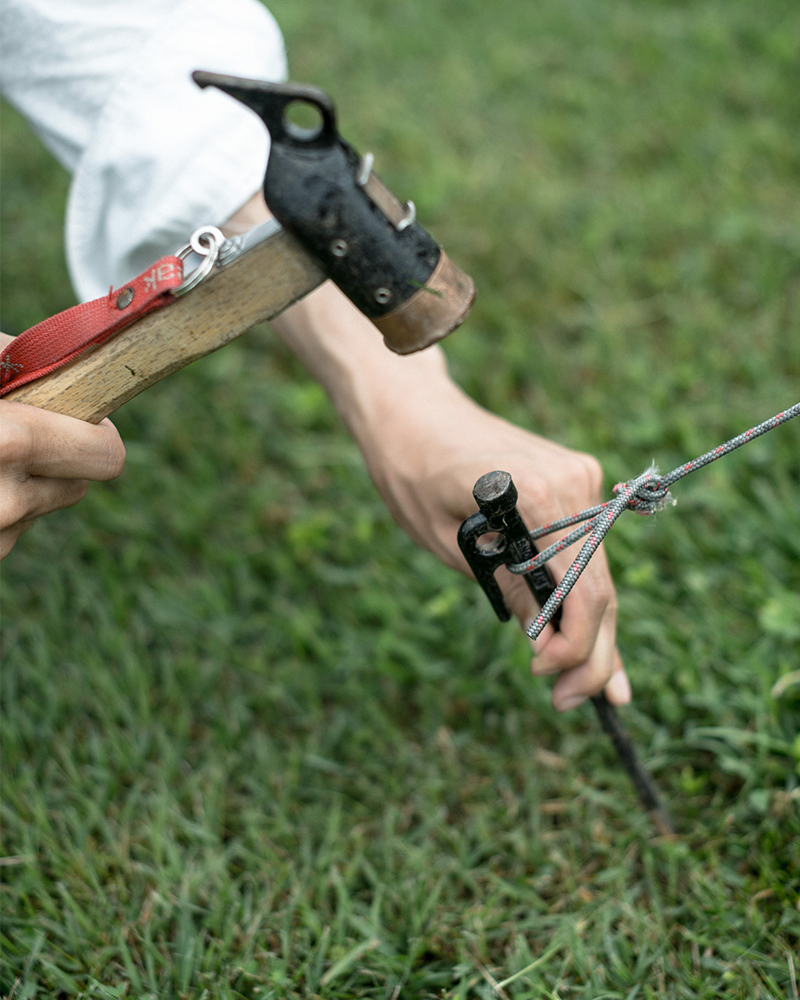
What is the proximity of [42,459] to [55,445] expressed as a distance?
3 cm

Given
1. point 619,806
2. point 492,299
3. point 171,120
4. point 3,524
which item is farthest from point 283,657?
point 492,299

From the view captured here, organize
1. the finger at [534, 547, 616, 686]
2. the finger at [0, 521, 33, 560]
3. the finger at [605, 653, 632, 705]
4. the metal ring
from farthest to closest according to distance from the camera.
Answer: the finger at [605, 653, 632, 705] → the finger at [534, 547, 616, 686] → the finger at [0, 521, 33, 560] → the metal ring

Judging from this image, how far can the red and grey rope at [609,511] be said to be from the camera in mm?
1418

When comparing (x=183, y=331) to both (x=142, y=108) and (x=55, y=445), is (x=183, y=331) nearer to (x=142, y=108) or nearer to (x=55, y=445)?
(x=55, y=445)

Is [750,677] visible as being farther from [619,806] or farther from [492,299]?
[492,299]

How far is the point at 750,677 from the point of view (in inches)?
85.2

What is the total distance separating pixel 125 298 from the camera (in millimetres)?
1415

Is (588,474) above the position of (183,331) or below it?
below

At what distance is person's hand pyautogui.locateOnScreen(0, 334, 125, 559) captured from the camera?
4.62ft

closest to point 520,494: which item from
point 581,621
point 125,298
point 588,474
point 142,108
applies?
point 588,474

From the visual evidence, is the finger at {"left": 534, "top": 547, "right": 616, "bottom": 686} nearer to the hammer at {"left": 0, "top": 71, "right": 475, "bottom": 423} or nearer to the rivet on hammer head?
the hammer at {"left": 0, "top": 71, "right": 475, "bottom": 423}

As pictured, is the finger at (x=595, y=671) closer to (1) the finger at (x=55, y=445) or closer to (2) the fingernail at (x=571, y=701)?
(2) the fingernail at (x=571, y=701)

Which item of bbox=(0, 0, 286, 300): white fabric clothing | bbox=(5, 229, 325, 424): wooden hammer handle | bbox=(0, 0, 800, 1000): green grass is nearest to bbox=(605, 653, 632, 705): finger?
bbox=(0, 0, 800, 1000): green grass

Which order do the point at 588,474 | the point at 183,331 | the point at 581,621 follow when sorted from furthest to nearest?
the point at 588,474 < the point at 581,621 < the point at 183,331
